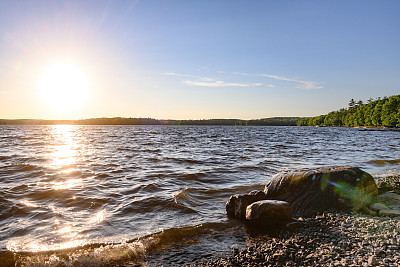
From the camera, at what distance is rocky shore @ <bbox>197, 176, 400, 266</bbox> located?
5137 mm

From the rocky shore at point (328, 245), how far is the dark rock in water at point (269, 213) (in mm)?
467

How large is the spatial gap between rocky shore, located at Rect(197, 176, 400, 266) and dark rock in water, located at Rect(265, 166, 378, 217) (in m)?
0.84

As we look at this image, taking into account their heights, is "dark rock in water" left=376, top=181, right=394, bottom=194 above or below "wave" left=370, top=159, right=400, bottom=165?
above

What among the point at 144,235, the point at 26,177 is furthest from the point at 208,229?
the point at 26,177

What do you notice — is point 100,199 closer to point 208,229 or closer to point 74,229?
point 74,229

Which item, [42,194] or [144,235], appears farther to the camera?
[42,194]

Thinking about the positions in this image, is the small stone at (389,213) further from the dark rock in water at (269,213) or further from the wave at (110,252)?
the wave at (110,252)

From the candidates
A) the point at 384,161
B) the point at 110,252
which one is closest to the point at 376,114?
the point at 384,161

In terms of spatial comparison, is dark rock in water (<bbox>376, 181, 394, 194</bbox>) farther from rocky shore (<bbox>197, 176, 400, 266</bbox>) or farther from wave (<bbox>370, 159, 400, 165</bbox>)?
wave (<bbox>370, 159, 400, 165</bbox>)

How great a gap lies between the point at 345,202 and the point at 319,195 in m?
0.75

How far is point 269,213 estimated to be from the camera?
24.5 ft

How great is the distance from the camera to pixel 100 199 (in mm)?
10469

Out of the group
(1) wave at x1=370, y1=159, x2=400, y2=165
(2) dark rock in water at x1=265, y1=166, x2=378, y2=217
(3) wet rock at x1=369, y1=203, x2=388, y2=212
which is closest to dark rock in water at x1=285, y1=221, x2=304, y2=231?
(2) dark rock in water at x1=265, y1=166, x2=378, y2=217

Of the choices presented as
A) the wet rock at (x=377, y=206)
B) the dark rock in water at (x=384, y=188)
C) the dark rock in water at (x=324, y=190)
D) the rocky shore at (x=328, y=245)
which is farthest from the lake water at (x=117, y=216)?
the dark rock in water at (x=384, y=188)
